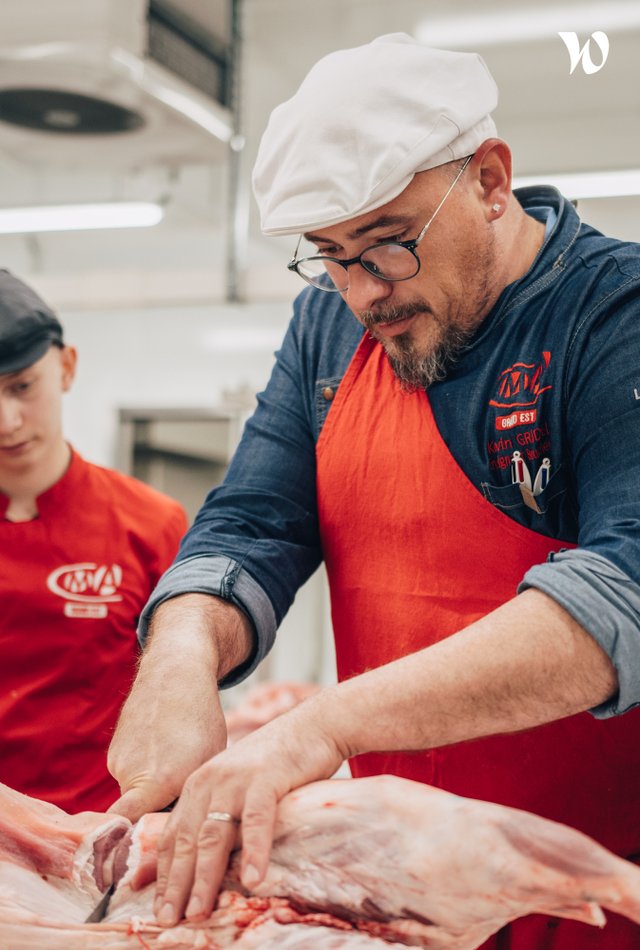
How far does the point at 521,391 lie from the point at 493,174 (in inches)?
13.1

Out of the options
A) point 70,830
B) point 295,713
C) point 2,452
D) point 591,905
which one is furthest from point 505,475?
point 2,452

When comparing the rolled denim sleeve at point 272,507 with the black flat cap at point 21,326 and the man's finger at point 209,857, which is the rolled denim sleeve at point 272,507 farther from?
the black flat cap at point 21,326

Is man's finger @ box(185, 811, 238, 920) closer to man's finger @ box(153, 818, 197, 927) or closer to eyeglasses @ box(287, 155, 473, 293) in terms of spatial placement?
man's finger @ box(153, 818, 197, 927)

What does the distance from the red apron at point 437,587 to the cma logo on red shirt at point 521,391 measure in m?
0.11

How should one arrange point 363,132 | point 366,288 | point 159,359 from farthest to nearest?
point 159,359, point 366,288, point 363,132

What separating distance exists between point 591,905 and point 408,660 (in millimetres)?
331

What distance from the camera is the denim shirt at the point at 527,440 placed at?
4.29ft

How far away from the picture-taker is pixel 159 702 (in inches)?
61.2

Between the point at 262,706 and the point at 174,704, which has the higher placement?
the point at 174,704

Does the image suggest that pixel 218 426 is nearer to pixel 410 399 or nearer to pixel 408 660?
pixel 410 399

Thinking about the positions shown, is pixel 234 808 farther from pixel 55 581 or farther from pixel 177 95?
pixel 177 95

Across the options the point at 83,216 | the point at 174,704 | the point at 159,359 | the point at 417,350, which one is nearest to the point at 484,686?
the point at 174,704

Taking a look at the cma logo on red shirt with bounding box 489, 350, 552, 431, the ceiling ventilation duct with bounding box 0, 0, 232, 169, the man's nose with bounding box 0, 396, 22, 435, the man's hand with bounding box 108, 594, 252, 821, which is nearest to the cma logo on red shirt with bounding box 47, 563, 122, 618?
the man's nose with bounding box 0, 396, 22, 435

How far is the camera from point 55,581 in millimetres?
2490
